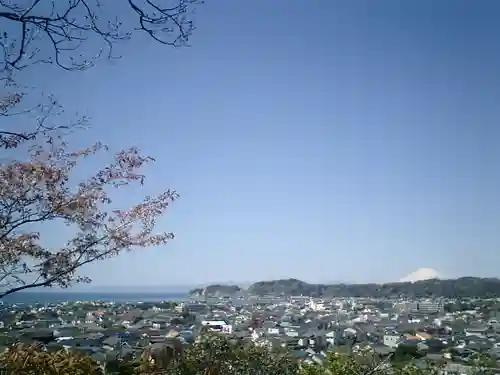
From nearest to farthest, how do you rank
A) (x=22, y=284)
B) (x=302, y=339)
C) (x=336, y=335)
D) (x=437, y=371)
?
(x=22, y=284) < (x=437, y=371) < (x=302, y=339) < (x=336, y=335)

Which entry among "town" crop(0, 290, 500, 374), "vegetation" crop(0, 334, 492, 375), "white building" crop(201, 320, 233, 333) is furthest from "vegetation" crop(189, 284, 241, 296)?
"vegetation" crop(0, 334, 492, 375)

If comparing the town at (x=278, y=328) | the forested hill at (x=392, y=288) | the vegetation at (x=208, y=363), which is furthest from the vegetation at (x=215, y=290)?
the vegetation at (x=208, y=363)

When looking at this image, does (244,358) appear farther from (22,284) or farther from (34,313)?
(22,284)

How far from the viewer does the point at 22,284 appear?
310cm

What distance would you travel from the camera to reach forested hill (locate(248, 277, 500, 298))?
23453 mm

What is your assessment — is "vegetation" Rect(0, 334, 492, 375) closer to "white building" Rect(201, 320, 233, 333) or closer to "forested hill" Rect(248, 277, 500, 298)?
"white building" Rect(201, 320, 233, 333)

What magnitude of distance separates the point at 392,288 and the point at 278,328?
21694 millimetres

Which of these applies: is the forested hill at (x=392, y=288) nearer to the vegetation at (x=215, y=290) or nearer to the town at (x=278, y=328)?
the town at (x=278, y=328)

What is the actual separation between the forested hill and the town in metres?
0.54

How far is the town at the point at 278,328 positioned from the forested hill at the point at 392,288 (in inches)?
21.2

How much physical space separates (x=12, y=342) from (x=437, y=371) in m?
3.69

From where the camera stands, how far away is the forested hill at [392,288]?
23453 mm

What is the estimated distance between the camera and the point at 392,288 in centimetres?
3331

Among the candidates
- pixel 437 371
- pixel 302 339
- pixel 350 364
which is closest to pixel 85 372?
pixel 350 364
